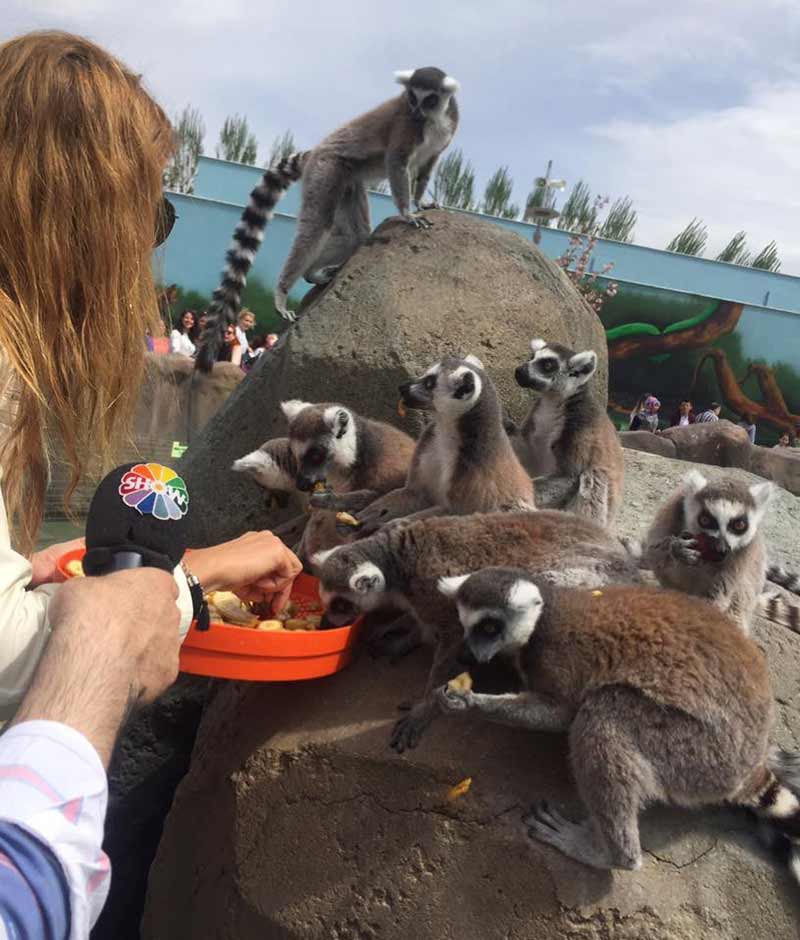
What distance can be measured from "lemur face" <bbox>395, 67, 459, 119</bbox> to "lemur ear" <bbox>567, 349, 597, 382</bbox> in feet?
8.43

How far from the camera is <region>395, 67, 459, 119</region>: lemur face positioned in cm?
569

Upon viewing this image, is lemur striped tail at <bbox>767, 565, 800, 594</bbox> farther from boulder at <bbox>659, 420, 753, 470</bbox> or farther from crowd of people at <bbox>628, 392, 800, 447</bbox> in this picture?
crowd of people at <bbox>628, 392, 800, 447</bbox>

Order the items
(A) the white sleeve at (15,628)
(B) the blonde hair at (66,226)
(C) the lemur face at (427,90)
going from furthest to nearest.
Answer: (C) the lemur face at (427,90) → (B) the blonde hair at (66,226) → (A) the white sleeve at (15,628)

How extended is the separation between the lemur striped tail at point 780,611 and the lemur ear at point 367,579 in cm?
182

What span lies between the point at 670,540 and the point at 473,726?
1273mm

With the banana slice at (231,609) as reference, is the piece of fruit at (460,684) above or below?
above

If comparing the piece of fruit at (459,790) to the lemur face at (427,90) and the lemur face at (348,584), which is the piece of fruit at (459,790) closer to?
the lemur face at (348,584)

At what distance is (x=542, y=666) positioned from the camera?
233 centimetres

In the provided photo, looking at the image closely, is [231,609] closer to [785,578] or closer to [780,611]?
[780,611]

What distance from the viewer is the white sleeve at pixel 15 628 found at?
1.24m

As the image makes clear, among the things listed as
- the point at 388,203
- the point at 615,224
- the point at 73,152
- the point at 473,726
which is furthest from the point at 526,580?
the point at 615,224

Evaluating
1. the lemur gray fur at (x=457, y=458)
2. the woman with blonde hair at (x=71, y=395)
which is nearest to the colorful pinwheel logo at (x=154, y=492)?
the woman with blonde hair at (x=71, y=395)

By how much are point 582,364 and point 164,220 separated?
115 inches

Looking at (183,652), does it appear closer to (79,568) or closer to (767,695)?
(79,568)
